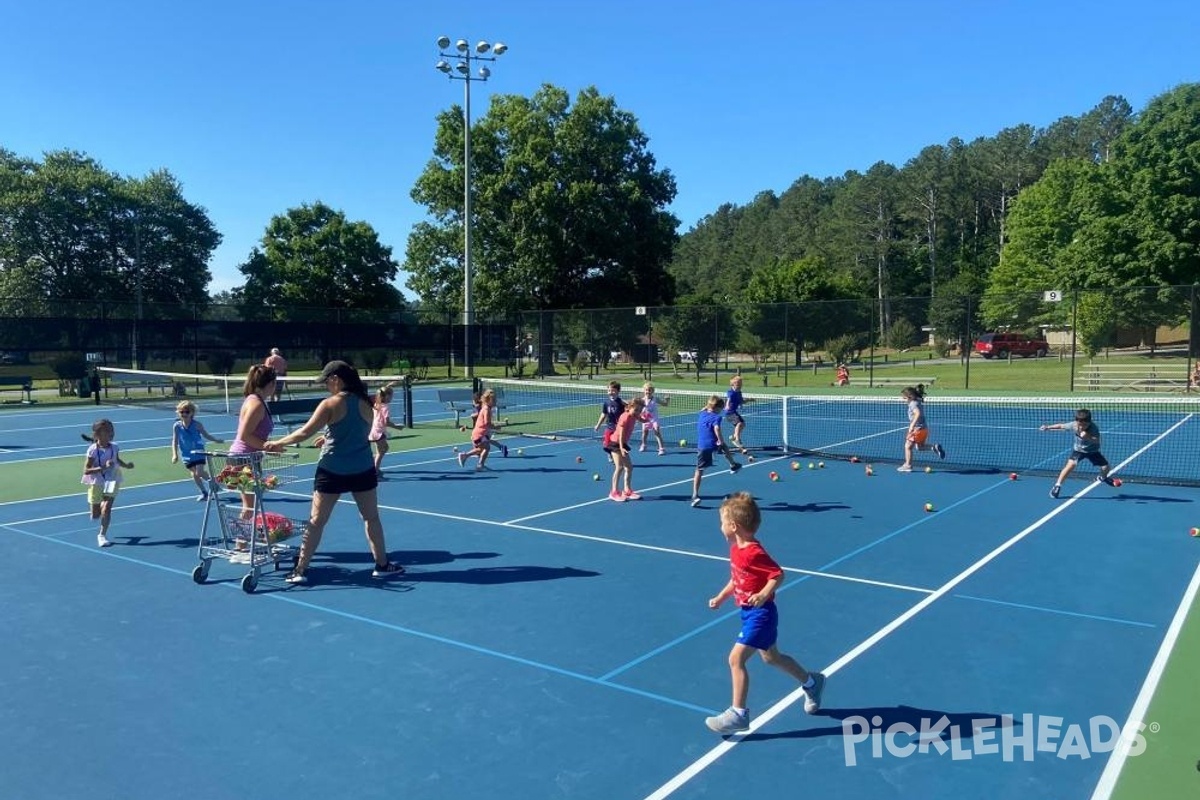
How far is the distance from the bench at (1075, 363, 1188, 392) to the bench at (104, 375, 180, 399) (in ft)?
103

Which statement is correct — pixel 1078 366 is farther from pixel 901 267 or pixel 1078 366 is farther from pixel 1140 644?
pixel 901 267

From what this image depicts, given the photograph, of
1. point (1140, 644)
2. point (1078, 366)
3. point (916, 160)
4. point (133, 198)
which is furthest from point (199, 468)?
point (916, 160)

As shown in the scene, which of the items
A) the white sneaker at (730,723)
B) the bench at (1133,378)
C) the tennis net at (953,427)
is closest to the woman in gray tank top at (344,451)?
the white sneaker at (730,723)

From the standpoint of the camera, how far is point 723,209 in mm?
174375

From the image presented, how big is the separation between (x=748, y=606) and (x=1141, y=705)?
2667 mm

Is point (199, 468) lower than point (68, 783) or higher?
higher

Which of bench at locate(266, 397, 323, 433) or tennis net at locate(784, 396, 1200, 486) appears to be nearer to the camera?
tennis net at locate(784, 396, 1200, 486)

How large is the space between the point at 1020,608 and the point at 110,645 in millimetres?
7347

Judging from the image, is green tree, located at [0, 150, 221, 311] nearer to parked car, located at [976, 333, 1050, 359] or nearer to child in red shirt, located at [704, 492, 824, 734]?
parked car, located at [976, 333, 1050, 359]

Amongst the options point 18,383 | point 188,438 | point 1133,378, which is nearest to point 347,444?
point 188,438

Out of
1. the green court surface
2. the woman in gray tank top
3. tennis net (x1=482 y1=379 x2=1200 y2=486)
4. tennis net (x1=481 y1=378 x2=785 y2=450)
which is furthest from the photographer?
tennis net (x1=481 y1=378 x2=785 y2=450)

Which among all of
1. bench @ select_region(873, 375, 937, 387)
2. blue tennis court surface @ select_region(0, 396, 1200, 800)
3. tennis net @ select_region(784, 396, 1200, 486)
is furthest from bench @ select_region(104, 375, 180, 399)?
bench @ select_region(873, 375, 937, 387)

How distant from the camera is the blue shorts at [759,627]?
5254 millimetres

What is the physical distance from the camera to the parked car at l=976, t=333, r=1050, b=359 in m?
38.6
